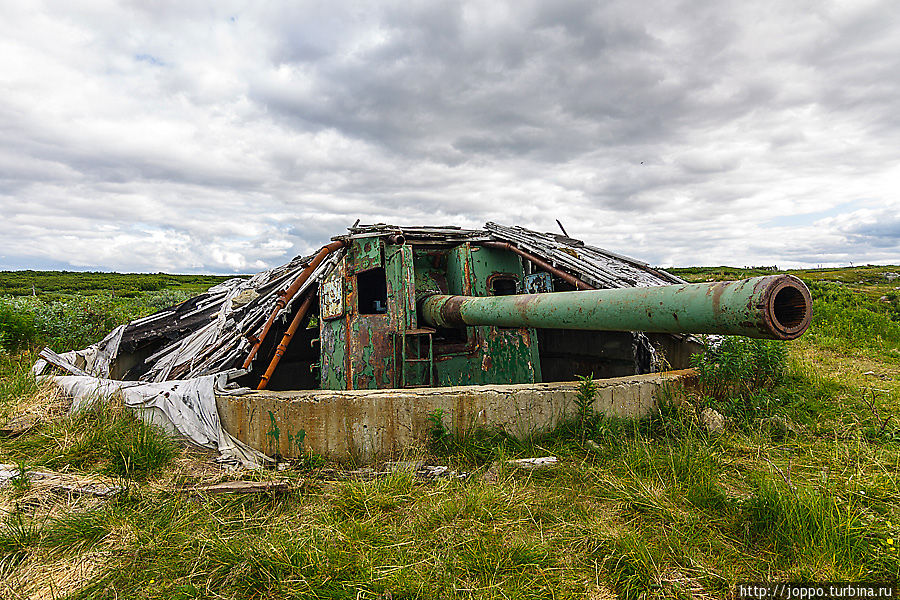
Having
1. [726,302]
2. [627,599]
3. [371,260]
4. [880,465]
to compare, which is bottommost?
[627,599]

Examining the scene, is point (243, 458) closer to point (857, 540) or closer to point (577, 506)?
point (577, 506)

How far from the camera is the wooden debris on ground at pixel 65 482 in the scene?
137 inches

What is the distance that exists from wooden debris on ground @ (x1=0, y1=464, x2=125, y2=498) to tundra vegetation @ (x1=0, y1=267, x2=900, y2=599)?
9cm

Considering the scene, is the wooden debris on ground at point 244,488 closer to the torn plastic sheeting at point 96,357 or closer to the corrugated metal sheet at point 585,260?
the corrugated metal sheet at point 585,260

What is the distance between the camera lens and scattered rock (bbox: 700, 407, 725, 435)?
4.32 metres

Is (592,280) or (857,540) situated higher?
(592,280)

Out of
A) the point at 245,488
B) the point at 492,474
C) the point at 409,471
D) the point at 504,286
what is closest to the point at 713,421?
the point at 492,474

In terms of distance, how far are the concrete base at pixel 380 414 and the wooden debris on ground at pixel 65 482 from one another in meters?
1.00

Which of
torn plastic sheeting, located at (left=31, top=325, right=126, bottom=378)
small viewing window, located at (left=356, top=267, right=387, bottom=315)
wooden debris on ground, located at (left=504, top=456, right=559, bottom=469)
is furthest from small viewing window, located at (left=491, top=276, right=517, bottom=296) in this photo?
torn plastic sheeting, located at (left=31, top=325, right=126, bottom=378)

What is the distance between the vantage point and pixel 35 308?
31.6 feet

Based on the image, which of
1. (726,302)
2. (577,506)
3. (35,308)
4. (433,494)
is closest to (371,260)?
(433,494)

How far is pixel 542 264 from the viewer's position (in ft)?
19.1

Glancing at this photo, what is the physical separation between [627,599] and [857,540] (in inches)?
47.1

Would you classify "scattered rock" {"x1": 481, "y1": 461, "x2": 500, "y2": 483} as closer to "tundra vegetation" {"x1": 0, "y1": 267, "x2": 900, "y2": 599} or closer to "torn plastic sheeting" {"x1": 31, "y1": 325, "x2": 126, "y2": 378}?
"tundra vegetation" {"x1": 0, "y1": 267, "x2": 900, "y2": 599}
